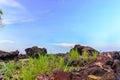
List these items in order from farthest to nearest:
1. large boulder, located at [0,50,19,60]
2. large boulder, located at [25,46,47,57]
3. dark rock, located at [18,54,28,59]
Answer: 1. dark rock, located at [18,54,28,59]
2. large boulder, located at [0,50,19,60]
3. large boulder, located at [25,46,47,57]

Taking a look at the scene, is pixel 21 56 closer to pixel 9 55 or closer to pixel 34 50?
pixel 9 55

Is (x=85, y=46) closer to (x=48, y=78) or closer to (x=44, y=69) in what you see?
(x=44, y=69)

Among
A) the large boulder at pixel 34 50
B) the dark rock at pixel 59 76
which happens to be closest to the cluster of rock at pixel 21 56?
the large boulder at pixel 34 50

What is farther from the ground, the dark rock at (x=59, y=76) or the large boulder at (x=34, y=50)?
the large boulder at (x=34, y=50)

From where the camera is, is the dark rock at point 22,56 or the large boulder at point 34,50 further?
the dark rock at point 22,56

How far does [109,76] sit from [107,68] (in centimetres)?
74

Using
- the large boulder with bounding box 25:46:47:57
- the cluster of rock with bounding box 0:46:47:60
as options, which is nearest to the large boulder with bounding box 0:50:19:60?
the cluster of rock with bounding box 0:46:47:60

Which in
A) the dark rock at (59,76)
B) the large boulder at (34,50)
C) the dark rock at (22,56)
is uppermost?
the large boulder at (34,50)

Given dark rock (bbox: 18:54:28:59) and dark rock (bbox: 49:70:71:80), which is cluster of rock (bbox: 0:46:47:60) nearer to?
dark rock (bbox: 18:54:28:59)

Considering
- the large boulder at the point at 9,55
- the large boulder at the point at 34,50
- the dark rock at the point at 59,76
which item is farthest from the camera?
the large boulder at the point at 9,55

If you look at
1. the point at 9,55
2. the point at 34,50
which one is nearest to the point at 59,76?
the point at 34,50

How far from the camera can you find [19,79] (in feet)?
32.4

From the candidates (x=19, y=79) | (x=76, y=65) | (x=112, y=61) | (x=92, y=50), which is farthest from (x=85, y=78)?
(x=92, y=50)

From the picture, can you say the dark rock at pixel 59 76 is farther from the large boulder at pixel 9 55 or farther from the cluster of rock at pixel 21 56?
the large boulder at pixel 9 55
